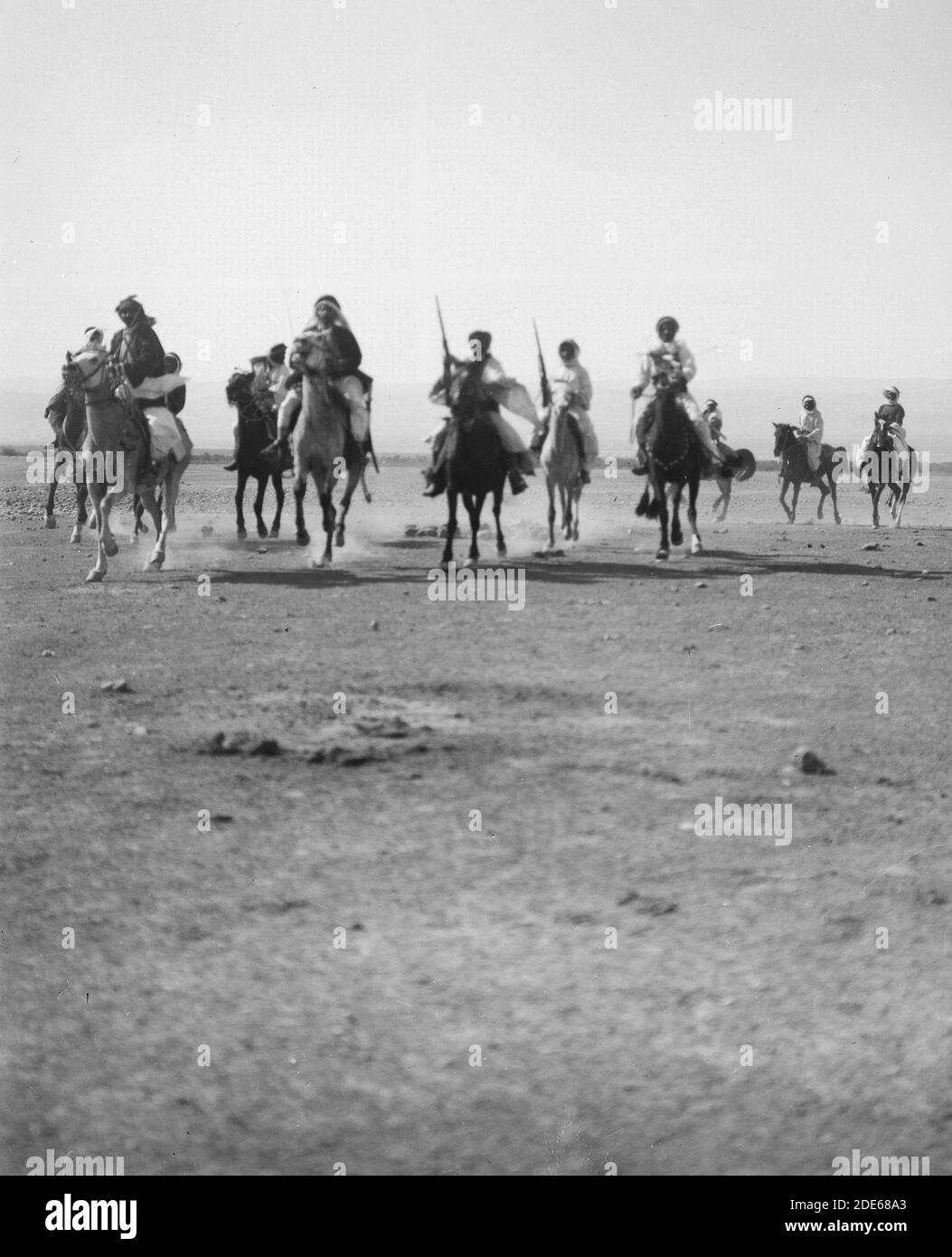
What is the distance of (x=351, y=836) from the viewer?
6719 millimetres

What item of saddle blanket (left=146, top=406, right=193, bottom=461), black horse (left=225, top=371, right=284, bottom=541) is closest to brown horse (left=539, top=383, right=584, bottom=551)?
black horse (left=225, top=371, right=284, bottom=541)

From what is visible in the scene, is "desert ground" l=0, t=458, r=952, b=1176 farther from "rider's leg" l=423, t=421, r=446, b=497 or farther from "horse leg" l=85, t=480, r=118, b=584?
"rider's leg" l=423, t=421, r=446, b=497

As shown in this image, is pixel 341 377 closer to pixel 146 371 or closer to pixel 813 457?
pixel 146 371

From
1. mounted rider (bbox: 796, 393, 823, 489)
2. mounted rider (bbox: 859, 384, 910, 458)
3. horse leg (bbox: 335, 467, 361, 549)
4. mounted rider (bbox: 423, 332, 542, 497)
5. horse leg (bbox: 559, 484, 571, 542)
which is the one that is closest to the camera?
mounted rider (bbox: 423, 332, 542, 497)

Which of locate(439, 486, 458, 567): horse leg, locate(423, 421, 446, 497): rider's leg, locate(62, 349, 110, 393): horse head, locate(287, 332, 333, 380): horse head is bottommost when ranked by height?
locate(439, 486, 458, 567): horse leg

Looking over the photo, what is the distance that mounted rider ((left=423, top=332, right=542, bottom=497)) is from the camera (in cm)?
1748

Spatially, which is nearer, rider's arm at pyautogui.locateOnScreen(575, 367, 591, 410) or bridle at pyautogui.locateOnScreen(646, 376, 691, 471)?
bridle at pyautogui.locateOnScreen(646, 376, 691, 471)

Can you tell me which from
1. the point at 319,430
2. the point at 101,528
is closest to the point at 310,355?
the point at 319,430

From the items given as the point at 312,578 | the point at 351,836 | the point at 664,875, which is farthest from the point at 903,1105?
the point at 312,578

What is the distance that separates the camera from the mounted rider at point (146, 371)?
1641 cm

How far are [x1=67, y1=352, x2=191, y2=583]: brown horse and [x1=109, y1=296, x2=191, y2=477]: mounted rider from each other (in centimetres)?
18

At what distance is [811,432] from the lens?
29766mm

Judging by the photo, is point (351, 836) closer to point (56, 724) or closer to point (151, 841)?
point (151, 841)

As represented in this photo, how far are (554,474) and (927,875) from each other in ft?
47.0
